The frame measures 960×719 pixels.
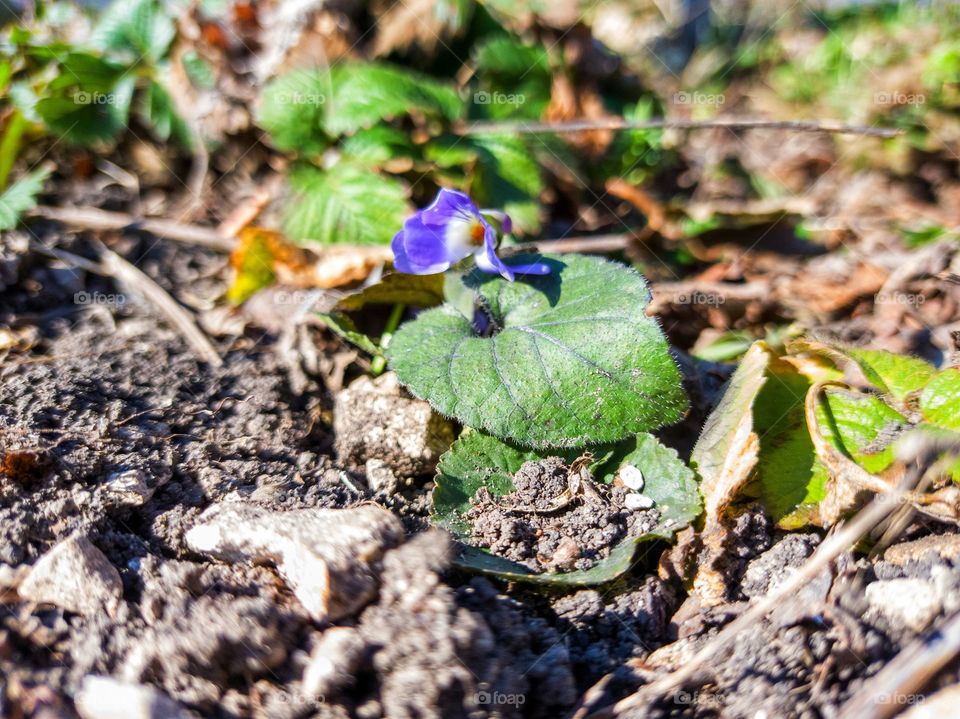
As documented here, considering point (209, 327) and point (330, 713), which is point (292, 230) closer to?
point (209, 327)

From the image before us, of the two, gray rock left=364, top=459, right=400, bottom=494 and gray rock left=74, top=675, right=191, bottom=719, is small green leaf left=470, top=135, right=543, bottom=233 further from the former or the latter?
gray rock left=74, top=675, right=191, bottom=719

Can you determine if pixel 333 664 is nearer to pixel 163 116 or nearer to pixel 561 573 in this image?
pixel 561 573

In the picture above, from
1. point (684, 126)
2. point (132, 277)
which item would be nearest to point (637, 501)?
point (684, 126)

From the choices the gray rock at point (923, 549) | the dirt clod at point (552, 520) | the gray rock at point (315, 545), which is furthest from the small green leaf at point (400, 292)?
the gray rock at point (923, 549)

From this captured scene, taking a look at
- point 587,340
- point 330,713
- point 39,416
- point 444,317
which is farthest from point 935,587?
point 39,416

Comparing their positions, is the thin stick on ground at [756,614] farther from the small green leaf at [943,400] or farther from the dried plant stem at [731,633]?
the small green leaf at [943,400]

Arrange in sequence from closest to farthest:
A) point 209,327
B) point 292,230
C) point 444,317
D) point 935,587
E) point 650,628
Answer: point 935,587 < point 650,628 < point 444,317 < point 209,327 < point 292,230

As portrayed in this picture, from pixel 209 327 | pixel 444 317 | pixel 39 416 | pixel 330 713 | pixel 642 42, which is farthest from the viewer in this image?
pixel 642 42

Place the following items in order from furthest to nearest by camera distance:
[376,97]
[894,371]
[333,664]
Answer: [376,97] < [894,371] < [333,664]
